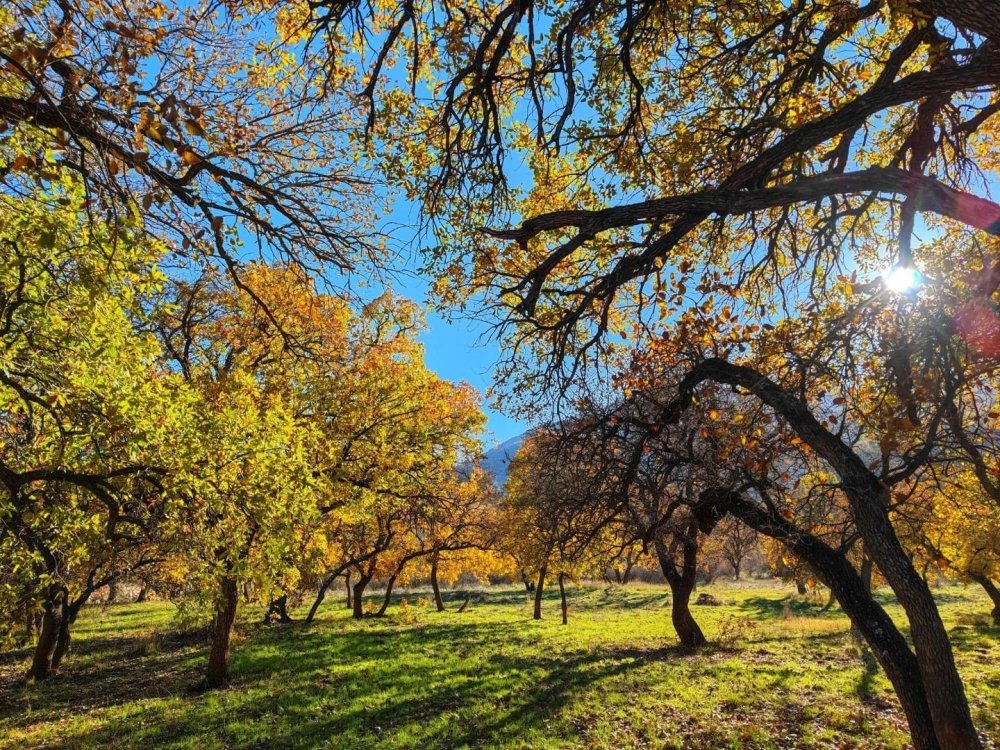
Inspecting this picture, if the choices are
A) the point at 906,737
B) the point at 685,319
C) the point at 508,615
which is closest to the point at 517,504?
the point at 508,615

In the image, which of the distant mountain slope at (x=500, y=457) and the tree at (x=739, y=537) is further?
the distant mountain slope at (x=500, y=457)

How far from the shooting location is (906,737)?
937 centimetres

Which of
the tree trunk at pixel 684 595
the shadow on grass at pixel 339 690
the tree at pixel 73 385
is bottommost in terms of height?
the shadow on grass at pixel 339 690

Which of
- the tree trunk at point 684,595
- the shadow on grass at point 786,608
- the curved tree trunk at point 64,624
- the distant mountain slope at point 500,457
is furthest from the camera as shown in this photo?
the shadow on grass at point 786,608

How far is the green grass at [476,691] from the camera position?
10.3 metres

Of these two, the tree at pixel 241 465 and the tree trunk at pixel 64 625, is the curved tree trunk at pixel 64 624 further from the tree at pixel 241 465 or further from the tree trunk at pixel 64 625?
the tree at pixel 241 465

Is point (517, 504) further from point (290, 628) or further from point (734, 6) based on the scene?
point (734, 6)

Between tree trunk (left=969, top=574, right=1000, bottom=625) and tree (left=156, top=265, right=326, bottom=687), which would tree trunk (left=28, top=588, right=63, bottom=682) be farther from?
tree trunk (left=969, top=574, right=1000, bottom=625)

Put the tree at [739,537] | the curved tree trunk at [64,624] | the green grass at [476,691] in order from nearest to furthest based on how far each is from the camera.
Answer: the tree at [739,537] < the green grass at [476,691] < the curved tree trunk at [64,624]

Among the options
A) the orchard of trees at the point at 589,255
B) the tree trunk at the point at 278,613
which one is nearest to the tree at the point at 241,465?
the orchard of trees at the point at 589,255

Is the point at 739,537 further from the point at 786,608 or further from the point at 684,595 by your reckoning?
the point at 786,608

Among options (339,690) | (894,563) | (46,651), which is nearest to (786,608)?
(339,690)

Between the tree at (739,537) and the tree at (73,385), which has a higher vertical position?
the tree at (73,385)

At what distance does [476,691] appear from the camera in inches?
543
